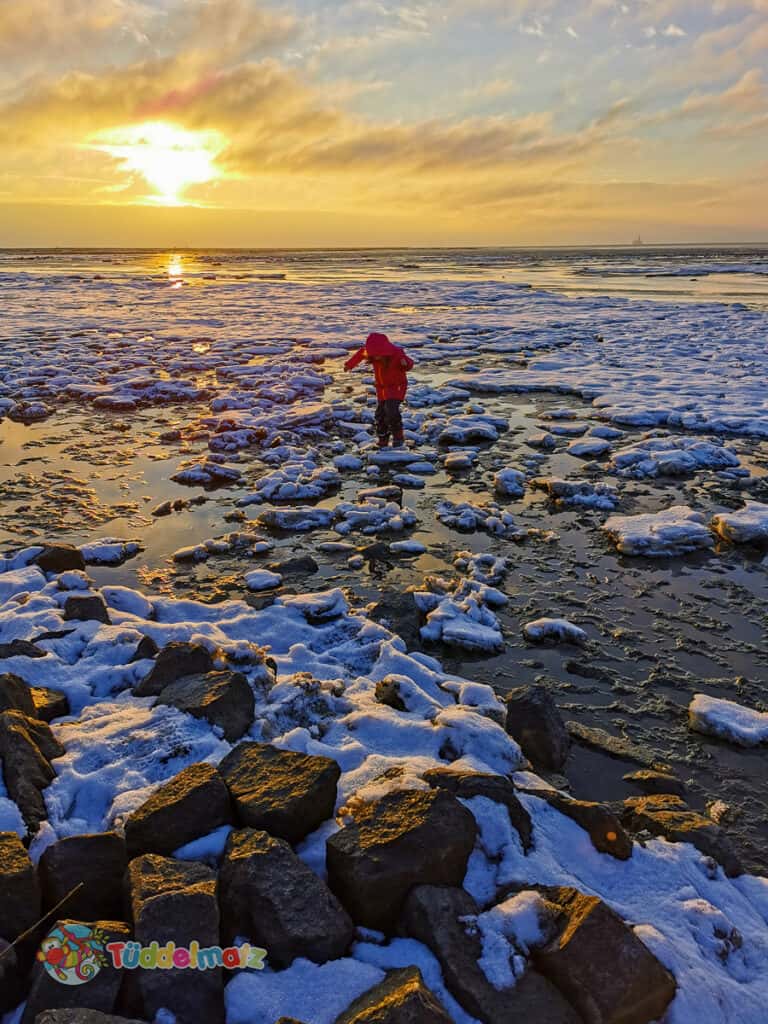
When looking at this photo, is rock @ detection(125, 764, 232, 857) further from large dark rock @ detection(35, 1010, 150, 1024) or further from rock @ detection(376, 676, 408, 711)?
rock @ detection(376, 676, 408, 711)

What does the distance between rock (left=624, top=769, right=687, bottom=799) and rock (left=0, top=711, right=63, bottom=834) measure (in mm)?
2895

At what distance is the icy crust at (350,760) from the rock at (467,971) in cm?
4

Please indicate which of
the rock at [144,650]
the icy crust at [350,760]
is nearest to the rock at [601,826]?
the icy crust at [350,760]

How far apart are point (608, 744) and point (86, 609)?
3.61 meters

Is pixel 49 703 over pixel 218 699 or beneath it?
beneath

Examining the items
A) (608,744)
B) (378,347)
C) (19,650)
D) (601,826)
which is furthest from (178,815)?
(378,347)

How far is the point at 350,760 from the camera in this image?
3252mm

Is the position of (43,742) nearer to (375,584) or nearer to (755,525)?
(375,584)

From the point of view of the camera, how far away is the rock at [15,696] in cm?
324

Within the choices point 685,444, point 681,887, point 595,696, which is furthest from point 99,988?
point 685,444

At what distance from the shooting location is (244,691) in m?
3.49

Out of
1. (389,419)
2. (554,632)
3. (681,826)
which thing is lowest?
(681,826)

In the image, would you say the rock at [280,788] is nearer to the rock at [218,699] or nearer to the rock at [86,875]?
the rock at [218,699]

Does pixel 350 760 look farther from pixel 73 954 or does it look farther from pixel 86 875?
pixel 73 954
